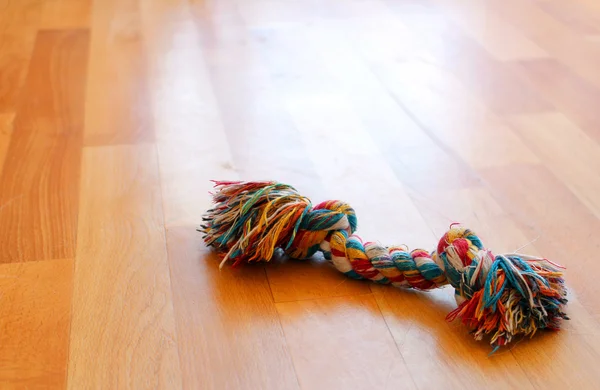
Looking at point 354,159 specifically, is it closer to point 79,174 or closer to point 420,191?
point 420,191

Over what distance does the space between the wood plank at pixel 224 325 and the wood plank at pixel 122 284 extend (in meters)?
0.02

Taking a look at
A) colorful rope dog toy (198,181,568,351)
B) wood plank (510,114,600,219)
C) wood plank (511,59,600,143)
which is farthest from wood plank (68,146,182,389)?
wood plank (511,59,600,143)

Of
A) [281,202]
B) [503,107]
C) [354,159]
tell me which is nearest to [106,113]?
[354,159]

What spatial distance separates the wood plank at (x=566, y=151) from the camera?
1426mm

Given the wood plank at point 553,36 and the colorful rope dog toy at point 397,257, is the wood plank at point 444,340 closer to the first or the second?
the colorful rope dog toy at point 397,257

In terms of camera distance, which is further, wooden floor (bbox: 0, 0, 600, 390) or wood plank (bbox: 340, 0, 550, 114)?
wood plank (bbox: 340, 0, 550, 114)

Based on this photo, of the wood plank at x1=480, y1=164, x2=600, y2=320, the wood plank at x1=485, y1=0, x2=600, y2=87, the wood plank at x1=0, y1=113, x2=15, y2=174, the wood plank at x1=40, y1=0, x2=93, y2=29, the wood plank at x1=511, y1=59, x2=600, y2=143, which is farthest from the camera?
the wood plank at x1=40, y1=0, x2=93, y2=29

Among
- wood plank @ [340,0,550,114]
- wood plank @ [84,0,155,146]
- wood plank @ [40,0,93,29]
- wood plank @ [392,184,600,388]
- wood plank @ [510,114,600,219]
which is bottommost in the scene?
wood plank @ [40,0,93,29]

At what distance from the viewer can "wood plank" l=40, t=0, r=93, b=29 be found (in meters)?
2.07

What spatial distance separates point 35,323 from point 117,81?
2.66 ft

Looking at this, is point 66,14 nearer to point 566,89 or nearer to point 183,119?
point 183,119

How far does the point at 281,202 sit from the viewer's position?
1.16m

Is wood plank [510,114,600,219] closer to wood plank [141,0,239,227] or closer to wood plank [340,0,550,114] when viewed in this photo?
wood plank [340,0,550,114]

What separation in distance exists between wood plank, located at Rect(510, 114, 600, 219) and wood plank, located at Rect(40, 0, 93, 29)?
1.14 m
